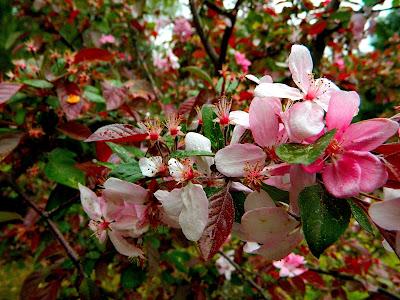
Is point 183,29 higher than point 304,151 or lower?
lower

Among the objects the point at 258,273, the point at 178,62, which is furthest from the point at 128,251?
the point at 178,62

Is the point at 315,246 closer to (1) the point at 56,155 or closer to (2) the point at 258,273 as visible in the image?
(1) the point at 56,155

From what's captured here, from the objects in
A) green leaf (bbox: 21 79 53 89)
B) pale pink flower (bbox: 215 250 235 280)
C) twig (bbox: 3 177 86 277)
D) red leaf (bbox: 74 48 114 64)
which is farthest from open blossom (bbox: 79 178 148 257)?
pale pink flower (bbox: 215 250 235 280)

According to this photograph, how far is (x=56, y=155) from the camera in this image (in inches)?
41.3

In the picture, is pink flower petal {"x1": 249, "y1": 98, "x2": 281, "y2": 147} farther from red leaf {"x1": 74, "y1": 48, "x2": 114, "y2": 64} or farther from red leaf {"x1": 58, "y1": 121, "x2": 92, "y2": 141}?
red leaf {"x1": 74, "y1": 48, "x2": 114, "y2": 64}

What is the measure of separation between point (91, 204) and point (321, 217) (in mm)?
360

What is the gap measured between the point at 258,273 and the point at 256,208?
3.44 feet

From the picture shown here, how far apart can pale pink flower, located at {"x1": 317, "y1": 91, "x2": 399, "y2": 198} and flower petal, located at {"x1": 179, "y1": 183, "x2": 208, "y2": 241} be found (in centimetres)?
15

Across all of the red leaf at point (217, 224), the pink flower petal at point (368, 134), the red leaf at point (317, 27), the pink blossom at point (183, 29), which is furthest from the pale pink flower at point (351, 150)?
the pink blossom at point (183, 29)

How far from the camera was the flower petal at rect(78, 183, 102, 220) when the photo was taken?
0.59m

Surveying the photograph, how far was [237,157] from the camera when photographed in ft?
1.54

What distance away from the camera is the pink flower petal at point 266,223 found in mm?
457

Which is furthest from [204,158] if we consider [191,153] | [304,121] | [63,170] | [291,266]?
[291,266]

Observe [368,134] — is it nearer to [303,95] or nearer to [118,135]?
[303,95]
